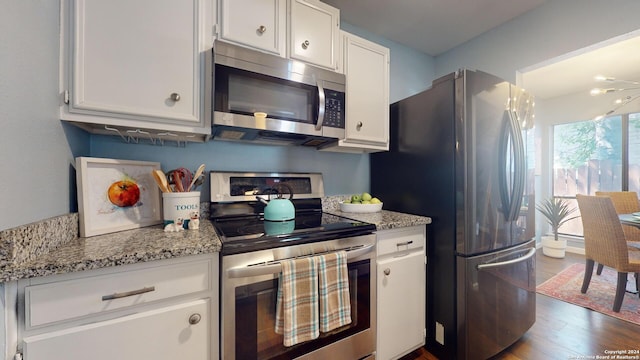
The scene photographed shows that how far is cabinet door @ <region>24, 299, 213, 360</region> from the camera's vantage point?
709 mm

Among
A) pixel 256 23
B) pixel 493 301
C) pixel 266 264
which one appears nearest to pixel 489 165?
pixel 493 301

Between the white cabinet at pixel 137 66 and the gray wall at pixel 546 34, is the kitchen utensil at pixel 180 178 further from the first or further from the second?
the gray wall at pixel 546 34

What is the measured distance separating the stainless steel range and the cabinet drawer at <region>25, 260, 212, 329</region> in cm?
11

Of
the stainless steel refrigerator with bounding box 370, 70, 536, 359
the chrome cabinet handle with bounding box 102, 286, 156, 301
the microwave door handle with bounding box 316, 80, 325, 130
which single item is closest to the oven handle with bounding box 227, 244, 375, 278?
the chrome cabinet handle with bounding box 102, 286, 156, 301

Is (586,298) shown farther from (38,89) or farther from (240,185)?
(38,89)

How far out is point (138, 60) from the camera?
105 cm

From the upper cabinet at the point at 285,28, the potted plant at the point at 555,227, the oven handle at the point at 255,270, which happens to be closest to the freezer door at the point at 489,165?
the upper cabinet at the point at 285,28

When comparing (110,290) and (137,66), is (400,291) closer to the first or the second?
(110,290)

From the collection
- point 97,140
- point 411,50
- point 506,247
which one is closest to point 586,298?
→ point 506,247

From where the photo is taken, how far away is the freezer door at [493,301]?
1.39 m

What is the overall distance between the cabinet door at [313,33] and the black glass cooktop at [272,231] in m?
0.98

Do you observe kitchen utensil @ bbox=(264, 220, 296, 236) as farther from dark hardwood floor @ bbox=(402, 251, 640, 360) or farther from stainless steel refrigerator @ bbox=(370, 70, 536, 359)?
dark hardwood floor @ bbox=(402, 251, 640, 360)

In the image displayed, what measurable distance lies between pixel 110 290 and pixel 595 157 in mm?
6089

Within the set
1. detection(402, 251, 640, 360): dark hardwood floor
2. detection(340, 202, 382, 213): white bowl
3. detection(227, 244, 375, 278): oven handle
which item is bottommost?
detection(402, 251, 640, 360): dark hardwood floor
